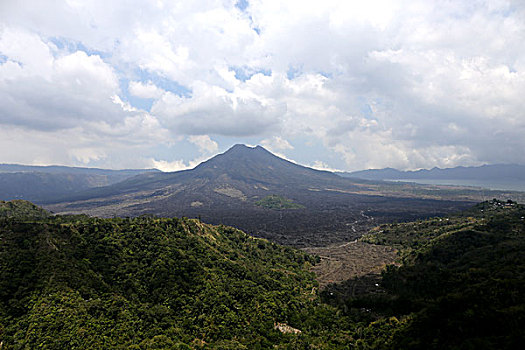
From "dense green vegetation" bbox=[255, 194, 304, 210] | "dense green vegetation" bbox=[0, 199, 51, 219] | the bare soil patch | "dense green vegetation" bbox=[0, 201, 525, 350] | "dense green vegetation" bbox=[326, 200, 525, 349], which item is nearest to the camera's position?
"dense green vegetation" bbox=[326, 200, 525, 349]

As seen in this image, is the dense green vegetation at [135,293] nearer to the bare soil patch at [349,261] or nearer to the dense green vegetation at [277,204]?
the bare soil patch at [349,261]

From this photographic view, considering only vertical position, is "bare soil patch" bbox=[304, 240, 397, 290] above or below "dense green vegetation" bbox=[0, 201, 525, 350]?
below

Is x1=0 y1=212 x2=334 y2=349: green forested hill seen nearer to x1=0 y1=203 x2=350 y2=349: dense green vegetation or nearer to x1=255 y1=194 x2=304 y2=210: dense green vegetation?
x1=0 y1=203 x2=350 y2=349: dense green vegetation

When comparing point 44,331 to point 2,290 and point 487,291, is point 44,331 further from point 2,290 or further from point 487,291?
point 487,291

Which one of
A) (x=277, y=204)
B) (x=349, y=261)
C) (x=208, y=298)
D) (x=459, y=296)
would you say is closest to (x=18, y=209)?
(x=208, y=298)

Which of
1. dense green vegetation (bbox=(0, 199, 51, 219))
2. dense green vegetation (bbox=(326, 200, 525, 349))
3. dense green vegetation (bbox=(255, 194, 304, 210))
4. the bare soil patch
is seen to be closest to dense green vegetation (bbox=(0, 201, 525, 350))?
dense green vegetation (bbox=(326, 200, 525, 349))

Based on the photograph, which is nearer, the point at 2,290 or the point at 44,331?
the point at 44,331

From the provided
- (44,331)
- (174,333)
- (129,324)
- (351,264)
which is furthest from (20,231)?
(351,264)

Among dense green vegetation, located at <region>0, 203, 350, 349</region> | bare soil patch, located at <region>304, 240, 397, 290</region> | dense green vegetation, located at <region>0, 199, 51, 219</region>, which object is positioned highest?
dense green vegetation, located at <region>0, 199, 51, 219</region>

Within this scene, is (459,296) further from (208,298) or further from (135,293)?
(135,293)
